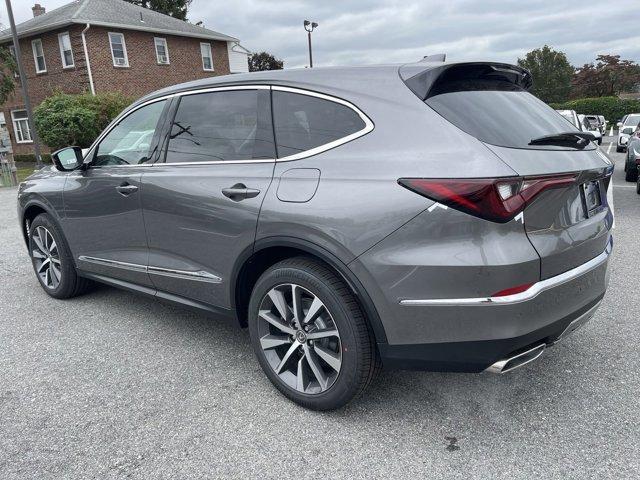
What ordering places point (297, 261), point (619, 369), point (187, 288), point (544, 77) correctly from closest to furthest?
1. point (297, 261)
2. point (619, 369)
3. point (187, 288)
4. point (544, 77)

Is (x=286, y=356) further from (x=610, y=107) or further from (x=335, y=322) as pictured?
(x=610, y=107)

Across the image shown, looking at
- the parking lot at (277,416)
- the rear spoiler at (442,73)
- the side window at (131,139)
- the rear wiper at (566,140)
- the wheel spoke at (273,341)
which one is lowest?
the parking lot at (277,416)

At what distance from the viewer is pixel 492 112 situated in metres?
2.46

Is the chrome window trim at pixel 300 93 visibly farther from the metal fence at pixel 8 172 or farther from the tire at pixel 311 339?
the metal fence at pixel 8 172

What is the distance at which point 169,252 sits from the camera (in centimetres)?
339

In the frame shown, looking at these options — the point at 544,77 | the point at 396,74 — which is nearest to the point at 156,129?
the point at 396,74

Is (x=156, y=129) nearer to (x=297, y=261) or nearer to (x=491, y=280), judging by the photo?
(x=297, y=261)

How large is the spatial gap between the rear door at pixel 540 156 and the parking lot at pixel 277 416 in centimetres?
83

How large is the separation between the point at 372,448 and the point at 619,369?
5.48ft

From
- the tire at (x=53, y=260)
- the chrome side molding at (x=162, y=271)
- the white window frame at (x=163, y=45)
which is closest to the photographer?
the chrome side molding at (x=162, y=271)

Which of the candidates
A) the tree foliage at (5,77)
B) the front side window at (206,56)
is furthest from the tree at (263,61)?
the tree foliage at (5,77)

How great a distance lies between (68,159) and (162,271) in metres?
→ 1.44

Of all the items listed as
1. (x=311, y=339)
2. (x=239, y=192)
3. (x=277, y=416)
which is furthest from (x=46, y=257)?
(x=311, y=339)

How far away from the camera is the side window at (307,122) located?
2.59 metres
